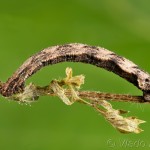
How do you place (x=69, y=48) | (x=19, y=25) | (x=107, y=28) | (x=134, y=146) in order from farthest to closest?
(x=107, y=28) → (x=19, y=25) → (x=134, y=146) → (x=69, y=48)

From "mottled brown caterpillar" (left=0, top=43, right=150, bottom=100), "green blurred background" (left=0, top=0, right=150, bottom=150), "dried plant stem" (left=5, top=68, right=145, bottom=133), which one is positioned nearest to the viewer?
"dried plant stem" (left=5, top=68, right=145, bottom=133)

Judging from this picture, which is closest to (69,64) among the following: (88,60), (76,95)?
(88,60)

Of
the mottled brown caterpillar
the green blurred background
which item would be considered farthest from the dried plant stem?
the green blurred background

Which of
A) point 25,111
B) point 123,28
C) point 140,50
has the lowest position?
point 25,111

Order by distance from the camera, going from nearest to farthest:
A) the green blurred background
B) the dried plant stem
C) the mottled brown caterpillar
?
the dried plant stem → the mottled brown caterpillar → the green blurred background

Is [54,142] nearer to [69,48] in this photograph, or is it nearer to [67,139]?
[67,139]

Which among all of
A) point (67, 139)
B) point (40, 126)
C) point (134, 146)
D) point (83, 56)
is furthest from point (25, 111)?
point (83, 56)

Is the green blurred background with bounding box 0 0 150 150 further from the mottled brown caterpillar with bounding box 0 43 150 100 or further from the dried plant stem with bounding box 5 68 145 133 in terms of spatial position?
the dried plant stem with bounding box 5 68 145 133

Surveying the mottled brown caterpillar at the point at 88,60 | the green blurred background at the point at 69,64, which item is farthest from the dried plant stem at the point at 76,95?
the green blurred background at the point at 69,64
